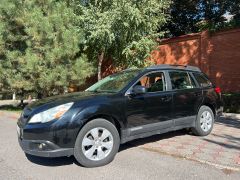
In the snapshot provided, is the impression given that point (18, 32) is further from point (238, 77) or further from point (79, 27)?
point (238, 77)

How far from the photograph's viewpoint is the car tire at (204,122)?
7.40m

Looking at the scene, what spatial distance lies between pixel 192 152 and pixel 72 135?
2412 millimetres

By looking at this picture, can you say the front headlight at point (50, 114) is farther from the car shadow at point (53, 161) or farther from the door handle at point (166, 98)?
the door handle at point (166, 98)

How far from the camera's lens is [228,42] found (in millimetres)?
12836

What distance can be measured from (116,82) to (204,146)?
7.26ft

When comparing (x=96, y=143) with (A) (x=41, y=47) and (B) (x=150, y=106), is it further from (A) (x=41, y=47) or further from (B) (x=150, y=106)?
(A) (x=41, y=47)

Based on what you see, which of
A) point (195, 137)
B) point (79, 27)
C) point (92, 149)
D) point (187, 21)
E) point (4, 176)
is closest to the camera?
point (4, 176)

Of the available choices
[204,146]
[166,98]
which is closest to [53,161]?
[166,98]

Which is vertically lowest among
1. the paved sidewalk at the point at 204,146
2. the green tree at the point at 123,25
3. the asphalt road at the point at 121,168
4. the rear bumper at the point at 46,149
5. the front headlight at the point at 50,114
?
the asphalt road at the point at 121,168

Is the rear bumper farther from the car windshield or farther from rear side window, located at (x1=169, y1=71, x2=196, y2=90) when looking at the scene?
rear side window, located at (x1=169, y1=71, x2=196, y2=90)

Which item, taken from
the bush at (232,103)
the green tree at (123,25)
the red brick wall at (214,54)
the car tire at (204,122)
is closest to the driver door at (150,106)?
the car tire at (204,122)

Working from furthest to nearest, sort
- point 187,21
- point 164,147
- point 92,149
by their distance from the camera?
point 187,21 → point 164,147 → point 92,149

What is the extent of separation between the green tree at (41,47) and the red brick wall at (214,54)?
409 centimetres

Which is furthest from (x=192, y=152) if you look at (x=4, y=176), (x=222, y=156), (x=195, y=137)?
(x=4, y=176)
